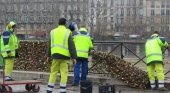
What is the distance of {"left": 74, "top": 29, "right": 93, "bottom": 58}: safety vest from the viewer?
16406mm

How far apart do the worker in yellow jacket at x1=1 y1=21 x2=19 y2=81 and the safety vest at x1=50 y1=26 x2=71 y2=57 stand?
108 inches

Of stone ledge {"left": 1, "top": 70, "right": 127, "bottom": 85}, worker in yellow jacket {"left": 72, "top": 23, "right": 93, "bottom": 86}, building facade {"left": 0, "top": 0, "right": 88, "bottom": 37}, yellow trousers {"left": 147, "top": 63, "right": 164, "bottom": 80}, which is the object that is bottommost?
stone ledge {"left": 1, "top": 70, "right": 127, "bottom": 85}

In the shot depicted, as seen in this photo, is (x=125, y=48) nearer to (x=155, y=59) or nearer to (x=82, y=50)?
(x=155, y=59)

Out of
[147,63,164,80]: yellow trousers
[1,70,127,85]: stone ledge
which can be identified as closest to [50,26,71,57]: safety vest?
[147,63,164,80]: yellow trousers

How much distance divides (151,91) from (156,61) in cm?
90

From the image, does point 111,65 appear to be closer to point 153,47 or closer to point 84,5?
point 153,47

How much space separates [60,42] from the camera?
13695 millimetres

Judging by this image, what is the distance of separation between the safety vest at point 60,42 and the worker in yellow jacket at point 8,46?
2747 millimetres

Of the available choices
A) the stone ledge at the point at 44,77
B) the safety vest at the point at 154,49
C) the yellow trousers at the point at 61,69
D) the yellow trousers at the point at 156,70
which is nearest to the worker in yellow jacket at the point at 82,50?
the stone ledge at the point at 44,77

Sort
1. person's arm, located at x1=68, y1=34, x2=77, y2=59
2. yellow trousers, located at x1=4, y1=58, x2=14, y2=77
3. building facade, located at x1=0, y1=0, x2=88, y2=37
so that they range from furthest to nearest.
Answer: building facade, located at x1=0, y1=0, x2=88, y2=37, yellow trousers, located at x1=4, y1=58, x2=14, y2=77, person's arm, located at x1=68, y1=34, x2=77, y2=59

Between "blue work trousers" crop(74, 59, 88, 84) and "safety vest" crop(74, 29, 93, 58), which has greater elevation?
"safety vest" crop(74, 29, 93, 58)

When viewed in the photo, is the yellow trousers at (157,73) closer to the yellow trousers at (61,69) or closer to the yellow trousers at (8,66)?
the yellow trousers at (61,69)

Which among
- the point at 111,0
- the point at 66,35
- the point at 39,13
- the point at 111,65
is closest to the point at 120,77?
the point at 111,65

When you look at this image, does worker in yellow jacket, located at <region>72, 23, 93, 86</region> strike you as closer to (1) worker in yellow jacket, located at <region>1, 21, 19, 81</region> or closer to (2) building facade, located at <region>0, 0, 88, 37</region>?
(1) worker in yellow jacket, located at <region>1, 21, 19, 81</region>
